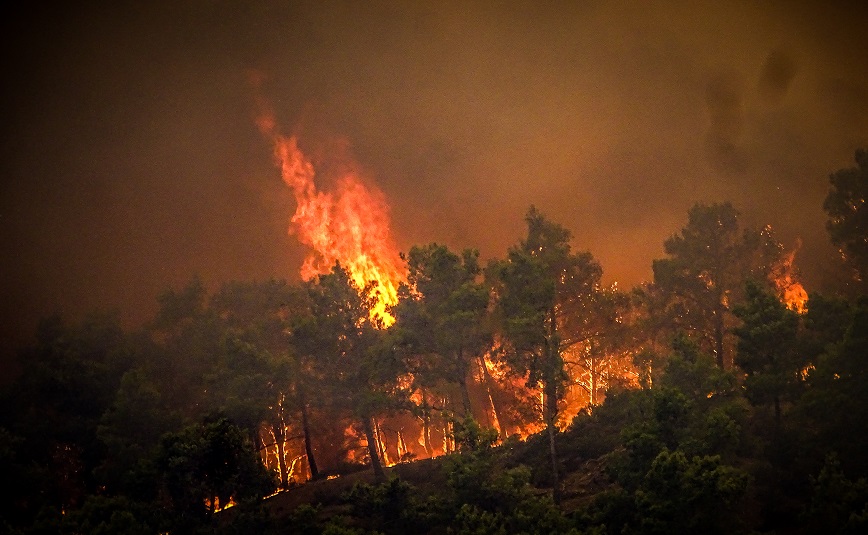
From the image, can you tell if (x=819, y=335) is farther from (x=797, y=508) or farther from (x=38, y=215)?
(x=38, y=215)

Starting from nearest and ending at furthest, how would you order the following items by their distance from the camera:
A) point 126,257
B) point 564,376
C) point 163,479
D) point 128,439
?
point 163,479 → point 564,376 → point 128,439 → point 126,257

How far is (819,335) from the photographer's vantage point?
26859mm

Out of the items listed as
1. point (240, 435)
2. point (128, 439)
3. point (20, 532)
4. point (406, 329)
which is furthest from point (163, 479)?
point (406, 329)

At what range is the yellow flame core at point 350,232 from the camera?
225ft

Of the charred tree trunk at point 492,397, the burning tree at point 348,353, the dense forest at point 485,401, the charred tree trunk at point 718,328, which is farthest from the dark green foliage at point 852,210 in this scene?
the burning tree at point 348,353

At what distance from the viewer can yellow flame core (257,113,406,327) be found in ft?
225

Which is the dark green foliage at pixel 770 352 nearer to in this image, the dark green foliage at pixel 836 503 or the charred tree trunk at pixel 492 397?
the dark green foliage at pixel 836 503

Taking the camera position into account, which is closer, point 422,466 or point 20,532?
point 20,532

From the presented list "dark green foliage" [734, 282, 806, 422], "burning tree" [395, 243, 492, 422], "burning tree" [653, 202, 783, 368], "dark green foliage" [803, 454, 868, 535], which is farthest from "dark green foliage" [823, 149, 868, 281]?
"burning tree" [395, 243, 492, 422]

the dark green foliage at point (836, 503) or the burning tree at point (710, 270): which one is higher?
the burning tree at point (710, 270)

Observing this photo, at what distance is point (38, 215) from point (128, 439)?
98264mm

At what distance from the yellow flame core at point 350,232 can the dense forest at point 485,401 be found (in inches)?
880

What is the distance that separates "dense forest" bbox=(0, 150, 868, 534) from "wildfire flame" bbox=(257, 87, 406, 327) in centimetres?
2095

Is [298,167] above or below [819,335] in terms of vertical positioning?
above
